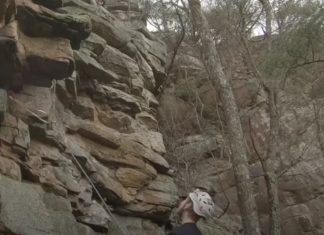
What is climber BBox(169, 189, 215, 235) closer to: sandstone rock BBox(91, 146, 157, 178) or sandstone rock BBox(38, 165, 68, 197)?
sandstone rock BBox(38, 165, 68, 197)

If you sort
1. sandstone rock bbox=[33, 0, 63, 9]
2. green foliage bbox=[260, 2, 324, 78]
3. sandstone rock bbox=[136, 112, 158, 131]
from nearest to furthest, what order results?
sandstone rock bbox=[33, 0, 63, 9]
green foliage bbox=[260, 2, 324, 78]
sandstone rock bbox=[136, 112, 158, 131]

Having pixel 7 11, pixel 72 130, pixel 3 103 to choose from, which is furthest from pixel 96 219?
pixel 7 11

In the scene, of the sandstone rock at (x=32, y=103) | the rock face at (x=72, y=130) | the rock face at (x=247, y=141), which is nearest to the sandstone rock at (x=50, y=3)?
the rock face at (x=72, y=130)

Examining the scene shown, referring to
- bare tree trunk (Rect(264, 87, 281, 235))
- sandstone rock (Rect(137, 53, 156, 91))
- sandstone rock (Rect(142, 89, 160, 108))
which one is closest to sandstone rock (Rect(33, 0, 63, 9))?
sandstone rock (Rect(142, 89, 160, 108))

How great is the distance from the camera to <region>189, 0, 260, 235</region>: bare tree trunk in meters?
9.61

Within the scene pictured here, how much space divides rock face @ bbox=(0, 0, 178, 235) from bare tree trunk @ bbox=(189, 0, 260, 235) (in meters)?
1.72

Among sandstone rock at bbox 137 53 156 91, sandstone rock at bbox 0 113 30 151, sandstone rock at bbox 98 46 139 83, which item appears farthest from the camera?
sandstone rock at bbox 137 53 156 91

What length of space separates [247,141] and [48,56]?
407 inches

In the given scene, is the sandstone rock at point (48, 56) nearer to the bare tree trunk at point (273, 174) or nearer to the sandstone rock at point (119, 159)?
the sandstone rock at point (119, 159)

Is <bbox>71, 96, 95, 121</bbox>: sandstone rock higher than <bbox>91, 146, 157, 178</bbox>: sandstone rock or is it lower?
higher

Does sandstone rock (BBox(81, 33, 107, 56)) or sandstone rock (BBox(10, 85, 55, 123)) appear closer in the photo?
sandstone rock (BBox(10, 85, 55, 123))

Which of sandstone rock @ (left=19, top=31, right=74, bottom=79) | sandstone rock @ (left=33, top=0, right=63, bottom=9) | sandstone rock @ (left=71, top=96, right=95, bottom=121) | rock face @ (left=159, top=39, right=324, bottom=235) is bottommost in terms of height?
rock face @ (left=159, top=39, right=324, bottom=235)

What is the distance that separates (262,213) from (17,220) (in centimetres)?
1012

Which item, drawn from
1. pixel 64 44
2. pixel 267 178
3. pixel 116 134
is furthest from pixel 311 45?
pixel 64 44
